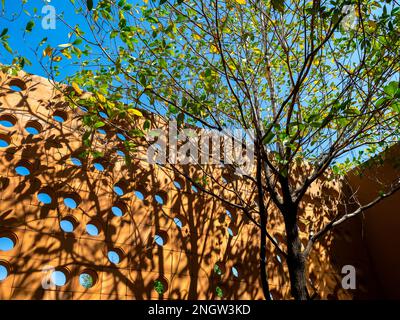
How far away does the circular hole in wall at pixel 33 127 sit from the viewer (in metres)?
4.43

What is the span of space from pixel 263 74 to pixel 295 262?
2.83m

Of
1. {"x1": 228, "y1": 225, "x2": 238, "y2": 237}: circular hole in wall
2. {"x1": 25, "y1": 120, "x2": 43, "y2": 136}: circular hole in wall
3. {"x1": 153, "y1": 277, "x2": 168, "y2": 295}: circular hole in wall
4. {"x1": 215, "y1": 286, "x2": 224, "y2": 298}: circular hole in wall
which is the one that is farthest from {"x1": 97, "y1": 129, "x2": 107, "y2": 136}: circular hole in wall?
{"x1": 215, "y1": 286, "x2": 224, "y2": 298}: circular hole in wall

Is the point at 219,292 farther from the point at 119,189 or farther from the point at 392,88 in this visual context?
the point at 392,88

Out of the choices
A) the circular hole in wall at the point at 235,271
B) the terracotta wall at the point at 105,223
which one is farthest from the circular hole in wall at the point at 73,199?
the circular hole in wall at the point at 235,271

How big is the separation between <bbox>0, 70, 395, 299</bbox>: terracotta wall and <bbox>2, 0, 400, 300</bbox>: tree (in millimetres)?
585

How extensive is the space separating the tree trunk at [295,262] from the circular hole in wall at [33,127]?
324cm

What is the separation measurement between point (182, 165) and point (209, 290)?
6.17 ft

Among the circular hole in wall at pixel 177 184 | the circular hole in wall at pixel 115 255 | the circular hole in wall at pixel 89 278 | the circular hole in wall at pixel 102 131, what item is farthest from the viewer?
the circular hole in wall at pixel 177 184

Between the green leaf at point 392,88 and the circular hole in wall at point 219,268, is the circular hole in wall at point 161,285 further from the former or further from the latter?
the green leaf at point 392,88

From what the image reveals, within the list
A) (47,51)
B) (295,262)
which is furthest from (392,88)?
(47,51)

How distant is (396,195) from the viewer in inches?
262

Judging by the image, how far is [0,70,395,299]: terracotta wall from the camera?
3.83m

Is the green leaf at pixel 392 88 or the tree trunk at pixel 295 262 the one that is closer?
the green leaf at pixel 392 88
